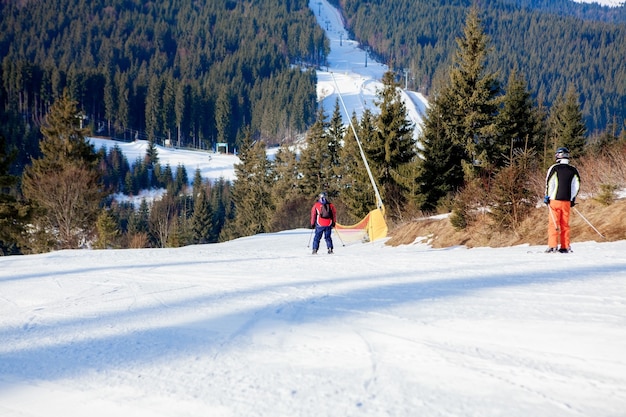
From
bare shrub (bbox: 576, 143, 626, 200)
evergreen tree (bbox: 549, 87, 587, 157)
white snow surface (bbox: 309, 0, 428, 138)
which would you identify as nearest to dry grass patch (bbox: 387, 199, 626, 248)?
bare shrub (bbox: 576, 143, 626, 200)

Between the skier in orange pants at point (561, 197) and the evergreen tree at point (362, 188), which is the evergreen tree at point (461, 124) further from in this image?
the skier in orange pants at point (561, 197)

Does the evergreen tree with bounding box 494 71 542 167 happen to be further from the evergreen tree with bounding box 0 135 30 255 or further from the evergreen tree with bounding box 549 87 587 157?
the evergreen tree with bounding box 0 135 30 255

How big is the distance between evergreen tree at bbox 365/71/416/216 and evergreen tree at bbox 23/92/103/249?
18.6 metres

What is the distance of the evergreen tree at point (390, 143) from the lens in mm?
30422

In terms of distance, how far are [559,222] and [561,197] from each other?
492 mm

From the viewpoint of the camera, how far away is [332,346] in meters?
4.08

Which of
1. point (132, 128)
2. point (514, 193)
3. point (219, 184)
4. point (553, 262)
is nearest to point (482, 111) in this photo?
point (514, 193)

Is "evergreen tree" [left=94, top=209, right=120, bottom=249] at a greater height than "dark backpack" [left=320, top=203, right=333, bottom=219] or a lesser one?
lesser

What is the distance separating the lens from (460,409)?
2.84 m

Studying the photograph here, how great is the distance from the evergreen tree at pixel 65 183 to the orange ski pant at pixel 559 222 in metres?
28.0

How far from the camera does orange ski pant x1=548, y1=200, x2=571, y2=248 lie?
895 cm

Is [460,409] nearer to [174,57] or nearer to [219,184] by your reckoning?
[219,184]

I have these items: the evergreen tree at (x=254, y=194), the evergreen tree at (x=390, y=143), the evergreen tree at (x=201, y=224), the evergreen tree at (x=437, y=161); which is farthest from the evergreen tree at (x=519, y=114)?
the evergreen tree at (x=201, y=224)

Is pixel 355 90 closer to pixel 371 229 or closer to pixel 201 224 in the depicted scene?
pixel 201 224
